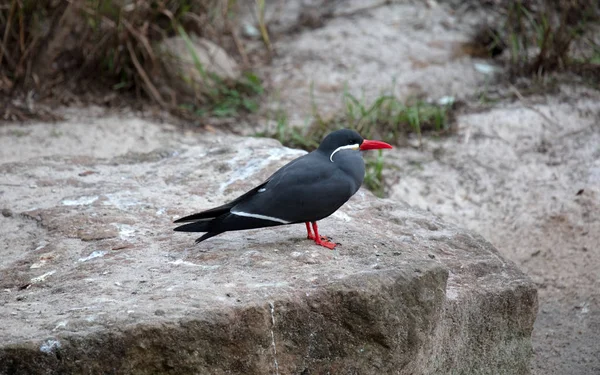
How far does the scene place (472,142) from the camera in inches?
253

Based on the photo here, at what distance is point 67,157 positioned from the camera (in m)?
4.86

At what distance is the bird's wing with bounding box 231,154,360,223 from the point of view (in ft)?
11.3

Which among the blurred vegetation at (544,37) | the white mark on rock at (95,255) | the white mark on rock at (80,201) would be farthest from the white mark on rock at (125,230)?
the blurred vegetation at (544,37)

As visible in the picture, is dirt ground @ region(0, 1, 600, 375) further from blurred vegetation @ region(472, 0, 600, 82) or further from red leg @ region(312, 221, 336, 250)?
red leg @ region(312, 221, 336, 250)

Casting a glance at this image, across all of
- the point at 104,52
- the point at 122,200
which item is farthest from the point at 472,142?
the point at 122,200

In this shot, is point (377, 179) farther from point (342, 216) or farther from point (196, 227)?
point (196, 227)

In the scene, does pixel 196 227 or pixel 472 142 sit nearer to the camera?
pixel 196 227

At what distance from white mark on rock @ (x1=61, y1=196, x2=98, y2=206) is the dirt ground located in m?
1.96

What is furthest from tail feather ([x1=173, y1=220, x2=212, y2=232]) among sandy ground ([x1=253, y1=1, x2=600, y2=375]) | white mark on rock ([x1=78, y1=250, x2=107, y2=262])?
sandy ground ([x1=253, y1=1, x2=600, y2=375])

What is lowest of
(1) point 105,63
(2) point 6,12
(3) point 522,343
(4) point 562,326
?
(4) point 562,326

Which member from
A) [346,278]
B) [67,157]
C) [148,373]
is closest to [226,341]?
[148,373]

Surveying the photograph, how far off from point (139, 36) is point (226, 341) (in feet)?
13.5

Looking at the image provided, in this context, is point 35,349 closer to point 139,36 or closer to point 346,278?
point 346,278

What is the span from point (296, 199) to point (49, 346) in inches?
46.5
